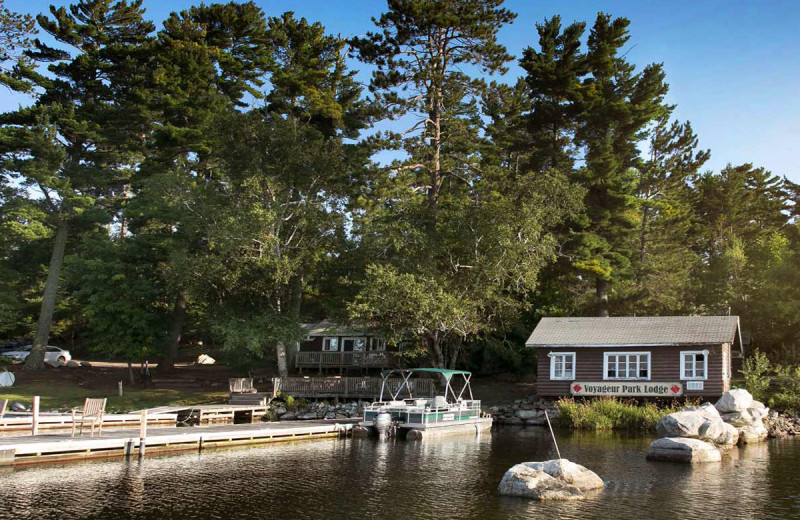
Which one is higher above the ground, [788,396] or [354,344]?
[354,344]

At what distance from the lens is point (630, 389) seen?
36.3 m

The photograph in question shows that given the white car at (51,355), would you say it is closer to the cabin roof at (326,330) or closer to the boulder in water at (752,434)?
the cabin roof at (326,330)

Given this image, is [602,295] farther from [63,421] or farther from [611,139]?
[63,421]

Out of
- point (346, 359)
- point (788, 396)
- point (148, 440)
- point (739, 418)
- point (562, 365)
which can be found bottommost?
point (148, 440)

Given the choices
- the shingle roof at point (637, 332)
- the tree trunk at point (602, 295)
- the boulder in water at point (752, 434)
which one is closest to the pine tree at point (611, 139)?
the tree trunk at point (602, 295)

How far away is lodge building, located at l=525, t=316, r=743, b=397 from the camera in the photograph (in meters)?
35.3

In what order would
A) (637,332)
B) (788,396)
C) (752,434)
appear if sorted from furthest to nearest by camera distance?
(637,332)
(788,396)
(752,434)

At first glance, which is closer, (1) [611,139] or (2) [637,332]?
(2) [637,332]

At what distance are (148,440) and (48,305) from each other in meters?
28.8

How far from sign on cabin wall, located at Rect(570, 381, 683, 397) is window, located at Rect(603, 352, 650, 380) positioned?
0.51 metres

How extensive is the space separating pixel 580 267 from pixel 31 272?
140 ft

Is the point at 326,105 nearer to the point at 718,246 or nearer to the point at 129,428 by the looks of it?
the point at 129,428

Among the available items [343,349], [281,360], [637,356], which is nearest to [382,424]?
[281,360]

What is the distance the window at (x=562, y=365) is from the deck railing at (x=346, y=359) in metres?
11.0
